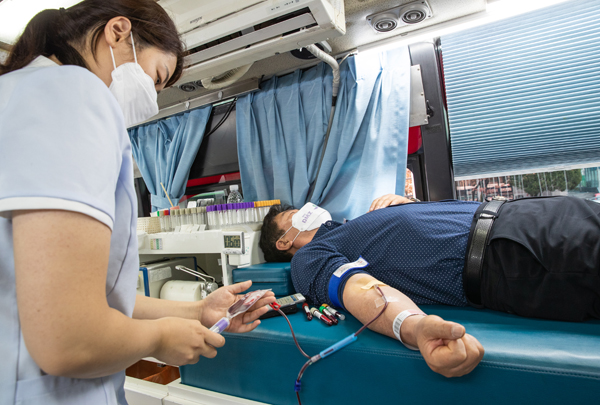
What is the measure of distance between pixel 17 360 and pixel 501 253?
1.34m

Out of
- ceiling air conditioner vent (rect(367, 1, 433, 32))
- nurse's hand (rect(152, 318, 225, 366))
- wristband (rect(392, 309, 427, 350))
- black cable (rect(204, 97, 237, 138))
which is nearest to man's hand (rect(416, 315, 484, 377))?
wristband (rect(392, 309, 427, 350))

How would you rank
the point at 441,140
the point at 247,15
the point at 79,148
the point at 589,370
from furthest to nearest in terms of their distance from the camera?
the point at 441,140, the point at 247,15, the point at 589,370, the point at 79,148

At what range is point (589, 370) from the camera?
0.75 metres

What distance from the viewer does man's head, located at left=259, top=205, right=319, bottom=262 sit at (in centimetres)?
193

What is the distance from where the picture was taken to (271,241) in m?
1.96

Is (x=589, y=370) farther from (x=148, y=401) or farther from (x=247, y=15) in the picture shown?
(x=247, y=15)

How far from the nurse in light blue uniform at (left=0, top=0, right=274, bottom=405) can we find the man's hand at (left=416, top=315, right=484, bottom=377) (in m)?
0.52

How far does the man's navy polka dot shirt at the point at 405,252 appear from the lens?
4.16 ft

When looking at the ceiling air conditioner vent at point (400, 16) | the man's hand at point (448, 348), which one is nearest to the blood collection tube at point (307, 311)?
the man's hand at point (448, 348)

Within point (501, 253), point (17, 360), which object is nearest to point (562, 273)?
point (501, 253)

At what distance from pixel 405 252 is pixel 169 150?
8.27 feet

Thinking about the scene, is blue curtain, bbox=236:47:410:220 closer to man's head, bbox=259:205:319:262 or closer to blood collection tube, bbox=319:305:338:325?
man's head, bbox=259:205:319:262

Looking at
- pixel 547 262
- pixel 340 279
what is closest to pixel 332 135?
pixel 340 279

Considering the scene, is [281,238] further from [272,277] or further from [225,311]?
[225,311]
